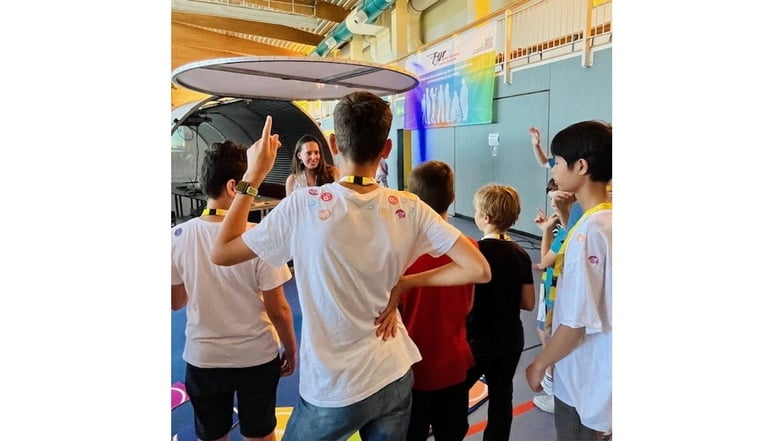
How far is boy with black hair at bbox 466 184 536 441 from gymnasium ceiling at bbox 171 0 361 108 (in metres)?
0.53

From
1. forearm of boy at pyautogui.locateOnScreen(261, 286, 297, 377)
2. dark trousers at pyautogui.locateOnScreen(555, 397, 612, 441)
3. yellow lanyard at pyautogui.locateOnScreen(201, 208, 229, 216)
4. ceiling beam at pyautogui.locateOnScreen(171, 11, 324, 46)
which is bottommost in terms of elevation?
dark trousers at pyautogui.locateOnScreen(555, 397, 612, 441)

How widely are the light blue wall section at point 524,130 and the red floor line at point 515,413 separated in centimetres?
42

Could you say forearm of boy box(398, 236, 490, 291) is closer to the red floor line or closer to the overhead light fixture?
the red floor line

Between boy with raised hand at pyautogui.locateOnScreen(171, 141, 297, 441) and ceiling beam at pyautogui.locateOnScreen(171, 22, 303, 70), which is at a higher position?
ceiling beam at pyautogui.locateOnScreen(171, 22, 303, 70)

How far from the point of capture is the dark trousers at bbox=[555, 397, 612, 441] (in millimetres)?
1146

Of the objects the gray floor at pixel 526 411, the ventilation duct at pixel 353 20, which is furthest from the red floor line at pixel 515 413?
the ventilation duct at pixel 353 20

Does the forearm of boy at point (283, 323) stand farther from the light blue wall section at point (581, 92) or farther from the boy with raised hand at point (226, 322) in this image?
the light blue wall section at point (581, 92)

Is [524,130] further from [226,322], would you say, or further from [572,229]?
[226,322]

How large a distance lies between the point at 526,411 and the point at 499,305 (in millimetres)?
270

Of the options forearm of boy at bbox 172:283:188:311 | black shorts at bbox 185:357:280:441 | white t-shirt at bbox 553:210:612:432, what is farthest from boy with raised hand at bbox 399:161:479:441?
forearm of boy at bbox 172:283:188:311

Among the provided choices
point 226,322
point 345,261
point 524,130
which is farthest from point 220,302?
point 524,130

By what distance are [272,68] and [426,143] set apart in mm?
376

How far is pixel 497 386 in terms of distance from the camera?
1.17m

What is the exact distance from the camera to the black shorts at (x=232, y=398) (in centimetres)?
101
